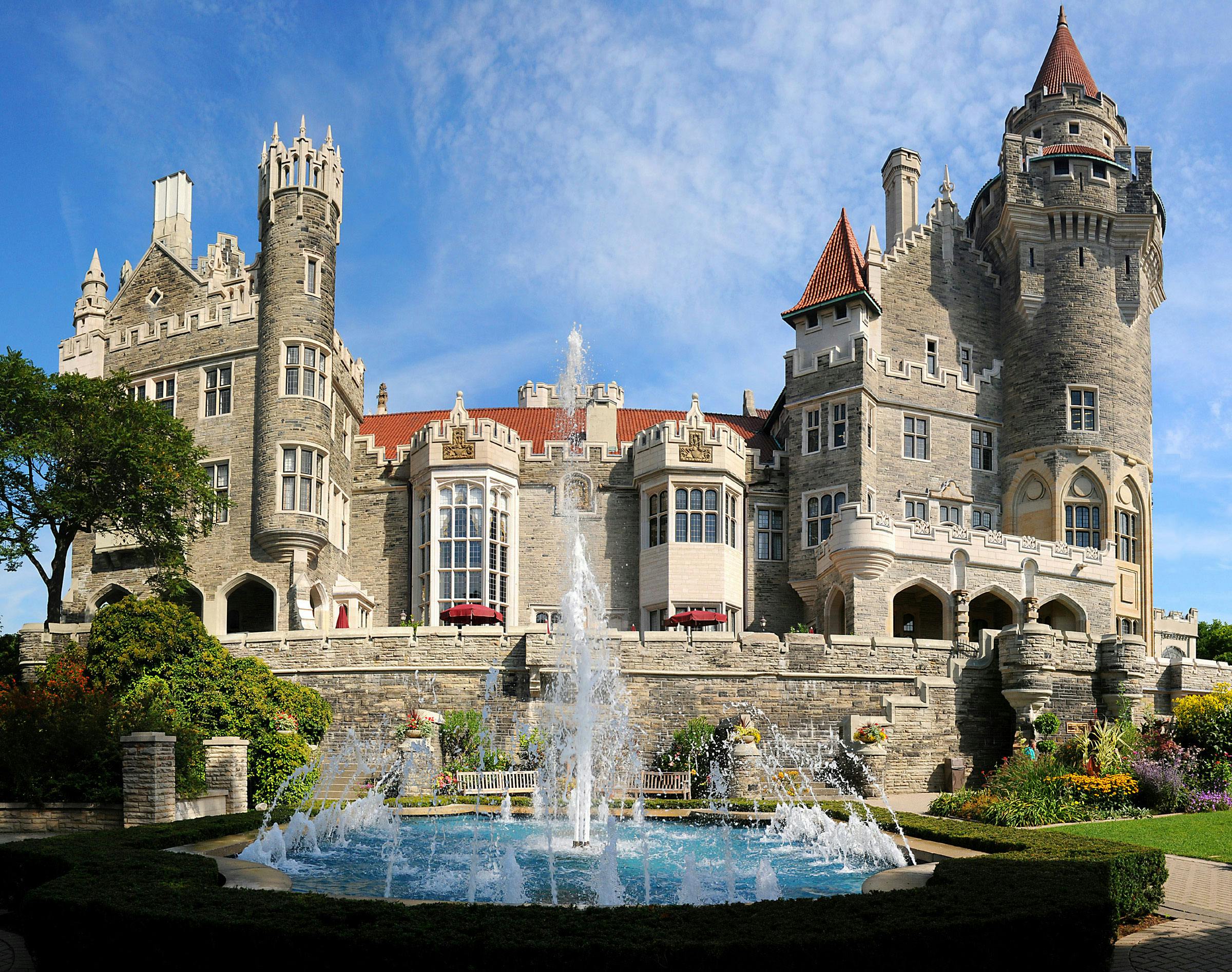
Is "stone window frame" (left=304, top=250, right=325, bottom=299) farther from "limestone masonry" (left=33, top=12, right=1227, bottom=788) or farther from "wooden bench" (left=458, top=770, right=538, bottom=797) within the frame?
"wooden bench" (left=458, top=770, right=538, bottom=797)

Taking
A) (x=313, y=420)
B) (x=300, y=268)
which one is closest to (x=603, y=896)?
(x=313, y=420)

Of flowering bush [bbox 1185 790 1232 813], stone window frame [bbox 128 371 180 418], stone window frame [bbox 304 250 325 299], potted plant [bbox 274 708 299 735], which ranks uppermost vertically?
stone window frame [bbox 304 250 325 299]

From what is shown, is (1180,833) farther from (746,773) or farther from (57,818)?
(57,818)

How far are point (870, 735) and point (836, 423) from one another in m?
13.4

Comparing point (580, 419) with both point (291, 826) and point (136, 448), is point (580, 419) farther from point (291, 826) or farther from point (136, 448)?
point (291, 826)

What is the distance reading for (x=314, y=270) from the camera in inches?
1438

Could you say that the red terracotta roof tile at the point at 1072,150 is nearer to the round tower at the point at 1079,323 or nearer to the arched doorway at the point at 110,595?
the round tower at the point at 1079,323

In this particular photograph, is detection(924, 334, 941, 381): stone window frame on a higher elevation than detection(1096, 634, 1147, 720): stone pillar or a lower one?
higher

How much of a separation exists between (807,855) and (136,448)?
2245 centimetres

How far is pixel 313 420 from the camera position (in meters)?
35.4

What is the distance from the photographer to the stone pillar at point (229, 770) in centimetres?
1994

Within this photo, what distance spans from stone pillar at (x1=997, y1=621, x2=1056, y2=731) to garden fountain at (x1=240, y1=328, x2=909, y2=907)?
4.74 metres

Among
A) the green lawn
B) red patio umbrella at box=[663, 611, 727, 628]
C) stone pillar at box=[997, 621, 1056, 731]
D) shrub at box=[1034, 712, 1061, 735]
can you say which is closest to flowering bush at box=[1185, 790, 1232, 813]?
the green lawn

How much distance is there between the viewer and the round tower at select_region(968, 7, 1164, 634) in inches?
1522
